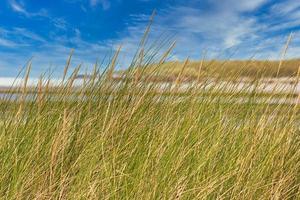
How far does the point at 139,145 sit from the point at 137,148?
30 millimetres

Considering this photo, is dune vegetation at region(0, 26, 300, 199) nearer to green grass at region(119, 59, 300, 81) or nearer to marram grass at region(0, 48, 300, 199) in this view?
marram grass at region(0, 48, 300, 199)

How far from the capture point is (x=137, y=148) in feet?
7.75

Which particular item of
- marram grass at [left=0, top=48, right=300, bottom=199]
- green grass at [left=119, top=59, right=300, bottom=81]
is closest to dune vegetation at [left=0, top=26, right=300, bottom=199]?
marram grass at [left=0, top=48, right=300, bottom=199]

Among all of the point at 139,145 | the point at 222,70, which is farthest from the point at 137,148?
the point at 222,70

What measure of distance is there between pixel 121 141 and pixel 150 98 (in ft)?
1.85

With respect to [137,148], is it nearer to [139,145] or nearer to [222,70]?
[139,145]

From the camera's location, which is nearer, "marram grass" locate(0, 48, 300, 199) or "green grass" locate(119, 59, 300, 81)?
"marram grass" locate(0, 48, 300, 199)

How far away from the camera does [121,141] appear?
96.5 inches

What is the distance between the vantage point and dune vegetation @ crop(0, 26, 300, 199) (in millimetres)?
2113

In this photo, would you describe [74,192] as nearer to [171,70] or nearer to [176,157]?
[176,157]

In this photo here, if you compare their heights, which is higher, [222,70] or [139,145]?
[222,70]

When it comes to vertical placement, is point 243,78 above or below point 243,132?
above

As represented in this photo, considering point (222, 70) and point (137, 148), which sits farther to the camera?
point (222, 70)

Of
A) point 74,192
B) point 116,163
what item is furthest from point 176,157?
point 74,192
